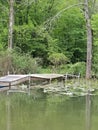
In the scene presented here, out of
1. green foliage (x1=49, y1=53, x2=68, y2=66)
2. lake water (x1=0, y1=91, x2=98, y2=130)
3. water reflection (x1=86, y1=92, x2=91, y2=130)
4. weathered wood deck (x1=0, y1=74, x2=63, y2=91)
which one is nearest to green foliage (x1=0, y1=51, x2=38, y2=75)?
weathered wood deck (x1=0, y1=74, x2=63, y2=91)

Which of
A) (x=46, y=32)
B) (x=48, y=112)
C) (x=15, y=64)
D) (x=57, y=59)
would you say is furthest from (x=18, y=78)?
(x=46, y=32)

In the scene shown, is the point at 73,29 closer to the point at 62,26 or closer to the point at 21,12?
the point at 62,26

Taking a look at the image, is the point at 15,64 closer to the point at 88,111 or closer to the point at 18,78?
the point at 18,78

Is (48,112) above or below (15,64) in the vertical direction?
below

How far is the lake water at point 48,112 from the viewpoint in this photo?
1066 centimetres

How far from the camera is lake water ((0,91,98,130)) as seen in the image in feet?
35.0

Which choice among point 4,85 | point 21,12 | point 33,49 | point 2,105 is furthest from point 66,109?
→ point 21,12

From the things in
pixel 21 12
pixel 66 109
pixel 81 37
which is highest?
pixel 21 12

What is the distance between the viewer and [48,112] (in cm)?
1290

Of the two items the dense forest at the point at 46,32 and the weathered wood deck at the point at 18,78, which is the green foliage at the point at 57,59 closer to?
the dense forest at the point at 46,32

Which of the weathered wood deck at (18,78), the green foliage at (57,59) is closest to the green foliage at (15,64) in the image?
the weathered wood deck at (18,78)

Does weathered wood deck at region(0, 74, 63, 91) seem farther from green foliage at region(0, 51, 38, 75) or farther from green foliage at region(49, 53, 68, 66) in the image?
green foliage at region(49, 53, 68, 66)

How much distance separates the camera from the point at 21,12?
32.8m

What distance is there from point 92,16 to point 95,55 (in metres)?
3.17
